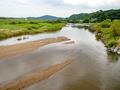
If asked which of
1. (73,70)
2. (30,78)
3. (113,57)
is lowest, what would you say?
(113,57)

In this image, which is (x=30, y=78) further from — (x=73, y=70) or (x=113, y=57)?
(x=113, y=57)

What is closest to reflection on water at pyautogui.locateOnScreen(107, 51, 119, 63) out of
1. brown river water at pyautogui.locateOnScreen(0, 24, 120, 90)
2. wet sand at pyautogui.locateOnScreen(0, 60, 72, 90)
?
brown river water at pyautogui.locateOnScreen(0, 24, 120, 90)

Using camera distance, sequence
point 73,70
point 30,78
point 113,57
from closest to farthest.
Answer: point 30,78 < point 73,70 < point 113,57

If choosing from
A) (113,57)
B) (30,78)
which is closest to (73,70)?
(30,78)

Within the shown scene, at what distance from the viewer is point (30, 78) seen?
23.2 m

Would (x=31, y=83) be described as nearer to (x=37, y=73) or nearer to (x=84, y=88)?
(x=37, y=73)

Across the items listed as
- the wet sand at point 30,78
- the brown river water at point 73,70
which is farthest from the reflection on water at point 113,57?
the wet sand at point 30,78

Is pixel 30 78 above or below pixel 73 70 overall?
above

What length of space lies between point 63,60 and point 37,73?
8.58 metres

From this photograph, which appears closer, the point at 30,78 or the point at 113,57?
the point at 30,78

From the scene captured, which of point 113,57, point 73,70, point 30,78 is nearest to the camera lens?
point 30,78

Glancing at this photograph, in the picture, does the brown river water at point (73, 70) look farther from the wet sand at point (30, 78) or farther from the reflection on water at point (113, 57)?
the wet sand at point (30, 78)

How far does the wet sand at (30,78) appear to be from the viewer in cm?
2047

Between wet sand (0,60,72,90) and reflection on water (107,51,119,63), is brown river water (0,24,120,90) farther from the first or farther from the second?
wet sand (0,60,72,90)
